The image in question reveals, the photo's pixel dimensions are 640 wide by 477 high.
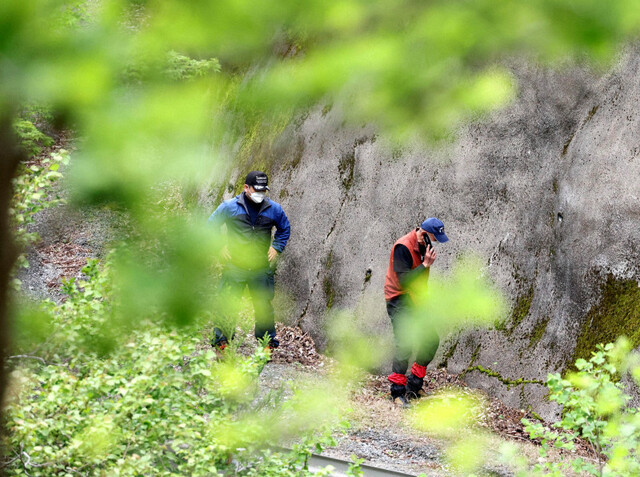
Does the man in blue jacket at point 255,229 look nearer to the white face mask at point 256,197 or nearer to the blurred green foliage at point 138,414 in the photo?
the white face mask at point 256,197

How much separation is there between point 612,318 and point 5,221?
7.90 meters

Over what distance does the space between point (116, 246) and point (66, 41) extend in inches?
25.1

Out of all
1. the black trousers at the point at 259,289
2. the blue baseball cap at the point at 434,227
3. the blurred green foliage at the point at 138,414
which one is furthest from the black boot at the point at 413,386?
the blurred green foliage at the point at 138,414

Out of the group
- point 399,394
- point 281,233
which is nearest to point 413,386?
point 399,394

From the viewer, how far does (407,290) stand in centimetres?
855

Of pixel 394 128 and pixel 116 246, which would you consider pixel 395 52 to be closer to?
pixel 394 128

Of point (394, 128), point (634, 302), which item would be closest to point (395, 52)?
point (394, 128)

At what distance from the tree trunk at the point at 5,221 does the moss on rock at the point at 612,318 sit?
746 cm

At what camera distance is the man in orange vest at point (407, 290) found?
8016 mm

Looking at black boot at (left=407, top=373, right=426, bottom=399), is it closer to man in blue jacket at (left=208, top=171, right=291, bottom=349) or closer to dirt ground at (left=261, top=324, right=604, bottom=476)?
dirt ground at (left=261, top=324, right=604, bottom=476)

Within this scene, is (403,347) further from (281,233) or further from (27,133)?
(27,133)

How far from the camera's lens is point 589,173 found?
966cm

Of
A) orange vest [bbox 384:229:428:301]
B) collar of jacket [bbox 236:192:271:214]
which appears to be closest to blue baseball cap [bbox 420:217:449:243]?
orange vest [bbox 384:229:428:301]

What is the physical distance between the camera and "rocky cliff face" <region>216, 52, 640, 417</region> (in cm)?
934
